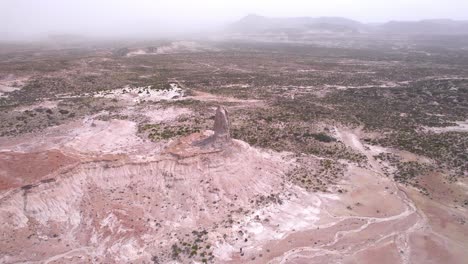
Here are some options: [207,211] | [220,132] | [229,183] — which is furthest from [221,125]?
[207,211]

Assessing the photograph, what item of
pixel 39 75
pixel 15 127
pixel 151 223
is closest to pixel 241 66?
pixel 39 75

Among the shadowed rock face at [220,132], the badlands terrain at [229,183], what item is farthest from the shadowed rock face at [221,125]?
the badlands terrain at [229,183]

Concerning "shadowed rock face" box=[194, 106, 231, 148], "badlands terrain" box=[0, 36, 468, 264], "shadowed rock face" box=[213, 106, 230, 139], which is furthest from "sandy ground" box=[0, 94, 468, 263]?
"shadowed rock face" box=[213, 106, 230, 139]

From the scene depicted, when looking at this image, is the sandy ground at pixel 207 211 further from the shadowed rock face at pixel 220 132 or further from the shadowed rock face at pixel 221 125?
the shadowed rock face at pixel 221 125

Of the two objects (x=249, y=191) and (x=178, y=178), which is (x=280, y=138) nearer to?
(x=249, y=191)

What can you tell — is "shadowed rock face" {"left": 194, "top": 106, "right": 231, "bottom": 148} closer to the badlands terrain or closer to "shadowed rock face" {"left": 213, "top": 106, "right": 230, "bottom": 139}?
"shadowed rock face" {"left": 213, "top": 106, "right": 230, "bottom": 139}

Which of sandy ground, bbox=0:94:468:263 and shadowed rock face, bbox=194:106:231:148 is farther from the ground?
shadowed rock face, bbox=194:106:231:148

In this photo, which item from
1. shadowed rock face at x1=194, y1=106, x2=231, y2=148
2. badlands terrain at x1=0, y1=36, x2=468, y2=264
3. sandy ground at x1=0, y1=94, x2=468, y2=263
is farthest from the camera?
shadowed rock face at x1=194, y1=106, x2=231, y2=148
